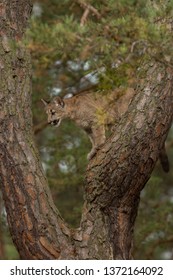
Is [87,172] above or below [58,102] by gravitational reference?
above

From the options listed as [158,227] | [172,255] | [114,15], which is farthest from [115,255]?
[172,255]

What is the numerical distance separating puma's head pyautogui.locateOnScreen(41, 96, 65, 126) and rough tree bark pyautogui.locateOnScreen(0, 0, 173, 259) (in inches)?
90.8

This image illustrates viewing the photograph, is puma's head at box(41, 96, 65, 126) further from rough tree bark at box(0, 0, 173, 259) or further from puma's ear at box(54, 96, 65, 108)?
rough tree bark at box(0, 0, 173, 259)

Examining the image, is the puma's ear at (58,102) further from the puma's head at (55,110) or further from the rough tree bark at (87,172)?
the rough tree bark at (87,172)

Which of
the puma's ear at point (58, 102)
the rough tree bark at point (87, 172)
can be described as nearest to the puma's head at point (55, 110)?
the puma's ear at point (58, 102)

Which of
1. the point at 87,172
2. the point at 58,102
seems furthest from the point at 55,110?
the point at 87,172

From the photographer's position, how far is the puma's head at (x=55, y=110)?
7875 millimetres

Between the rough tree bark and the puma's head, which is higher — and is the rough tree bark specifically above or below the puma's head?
above

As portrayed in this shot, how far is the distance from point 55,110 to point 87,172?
2.45 m

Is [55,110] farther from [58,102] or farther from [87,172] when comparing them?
[87,172]

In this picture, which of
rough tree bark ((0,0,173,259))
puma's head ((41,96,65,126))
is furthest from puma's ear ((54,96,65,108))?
rough tree bark ((0,0,173,259))

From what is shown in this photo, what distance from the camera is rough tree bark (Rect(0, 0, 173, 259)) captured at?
17.3 feet

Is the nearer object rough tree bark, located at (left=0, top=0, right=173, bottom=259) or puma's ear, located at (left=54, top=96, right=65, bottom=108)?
rough tree bark, located at (left=0, top=0, right=173, bottom=259)

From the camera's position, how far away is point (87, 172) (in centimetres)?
560
